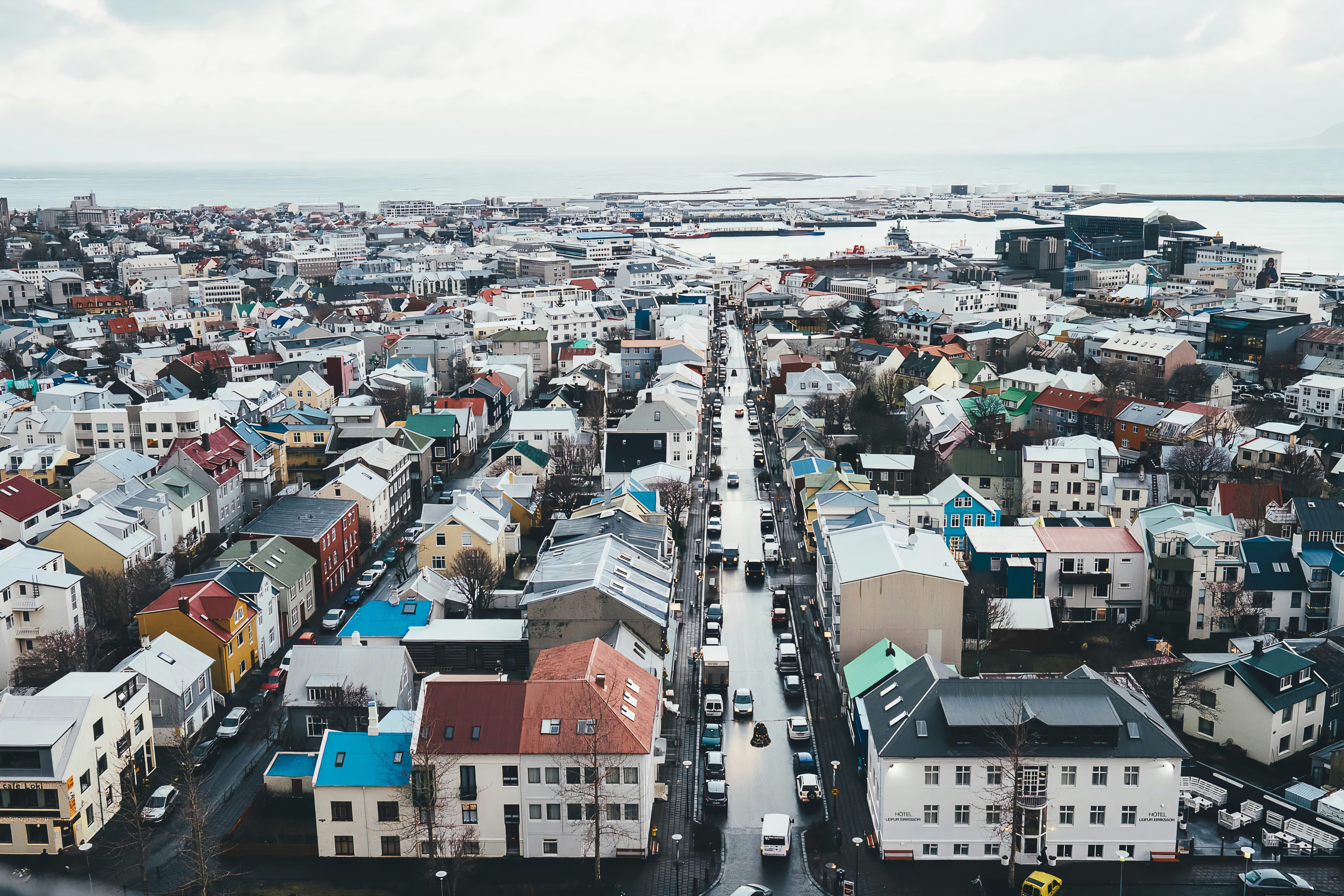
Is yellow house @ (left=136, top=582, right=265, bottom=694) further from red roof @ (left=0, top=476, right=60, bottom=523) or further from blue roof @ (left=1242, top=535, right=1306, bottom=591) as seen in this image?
blue roof @ (left=1242, top=535, right=1306, bottom=591)

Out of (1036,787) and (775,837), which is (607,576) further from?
(1036,787)

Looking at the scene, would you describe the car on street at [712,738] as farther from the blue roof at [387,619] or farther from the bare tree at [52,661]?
the bare tree at [52,661]

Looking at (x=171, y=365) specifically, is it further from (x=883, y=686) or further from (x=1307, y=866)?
(x=1307, y=866)

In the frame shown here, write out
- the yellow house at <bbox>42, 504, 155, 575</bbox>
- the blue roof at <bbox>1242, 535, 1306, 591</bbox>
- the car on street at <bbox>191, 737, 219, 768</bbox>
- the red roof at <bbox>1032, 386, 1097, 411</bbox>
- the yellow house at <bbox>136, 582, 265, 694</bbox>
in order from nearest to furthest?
the car on street at <bbox>191, 737, 219, 768</bbox>
the yellow house at <bbox>136, 582, 265, 694</bbox>
the blue roof at <bbox>1242, 535, 1306, 591</bbox>
the yellow house at <bbox>42, 504, 155, 575</bbox>
the red roof at <bbox>1032, 386, 1097, 411</bbox>

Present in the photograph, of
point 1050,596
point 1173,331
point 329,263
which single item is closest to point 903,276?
point 1173,331

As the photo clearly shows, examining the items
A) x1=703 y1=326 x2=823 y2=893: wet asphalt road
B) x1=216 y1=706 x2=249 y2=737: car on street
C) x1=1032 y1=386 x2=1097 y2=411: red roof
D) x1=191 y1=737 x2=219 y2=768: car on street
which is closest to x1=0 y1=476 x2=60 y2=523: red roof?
x1=216 y1=706 x2=249 y2=737: car on street

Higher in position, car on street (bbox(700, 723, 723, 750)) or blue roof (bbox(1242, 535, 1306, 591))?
blue roof (bbox(1242, 535, 1306, 591))

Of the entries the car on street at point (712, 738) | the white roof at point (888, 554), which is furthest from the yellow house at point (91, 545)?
the white roof at point (888, 554)
